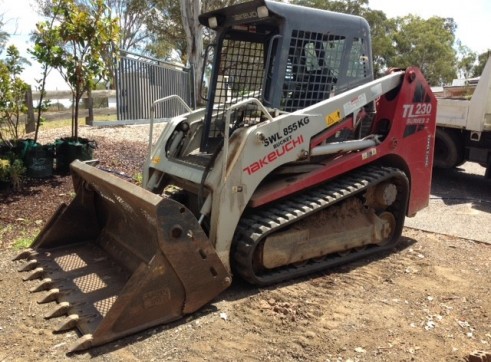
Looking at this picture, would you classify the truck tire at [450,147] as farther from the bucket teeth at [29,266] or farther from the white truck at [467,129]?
the bucket teeth at [29,266]

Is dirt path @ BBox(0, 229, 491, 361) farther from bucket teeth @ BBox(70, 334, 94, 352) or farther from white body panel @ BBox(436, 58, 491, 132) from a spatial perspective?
white body panel @ BBox(436, 58, 491, 132)

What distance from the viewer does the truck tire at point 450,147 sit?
928cm

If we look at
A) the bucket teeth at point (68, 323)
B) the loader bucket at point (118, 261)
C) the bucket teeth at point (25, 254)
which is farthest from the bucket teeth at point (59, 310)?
the bucket teeth at point (25, 254)

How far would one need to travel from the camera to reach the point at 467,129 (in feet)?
28.9

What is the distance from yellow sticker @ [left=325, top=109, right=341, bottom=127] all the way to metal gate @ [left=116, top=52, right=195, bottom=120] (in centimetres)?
863

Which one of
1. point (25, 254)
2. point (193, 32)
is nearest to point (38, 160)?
point (25, 254)

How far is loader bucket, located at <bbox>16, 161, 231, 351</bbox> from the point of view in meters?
3.36

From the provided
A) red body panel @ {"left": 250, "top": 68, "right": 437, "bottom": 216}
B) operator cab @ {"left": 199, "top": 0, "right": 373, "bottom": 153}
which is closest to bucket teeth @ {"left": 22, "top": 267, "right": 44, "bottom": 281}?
operator cab @ {"left": 199, "top": 0, "right": 373, "bottom": 153}

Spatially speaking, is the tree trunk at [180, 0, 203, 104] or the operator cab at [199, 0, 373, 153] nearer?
the operator cab at [199, 0, 373, 153]

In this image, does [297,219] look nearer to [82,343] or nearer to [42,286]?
[82,343]

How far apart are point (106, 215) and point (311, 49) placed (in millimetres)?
2537

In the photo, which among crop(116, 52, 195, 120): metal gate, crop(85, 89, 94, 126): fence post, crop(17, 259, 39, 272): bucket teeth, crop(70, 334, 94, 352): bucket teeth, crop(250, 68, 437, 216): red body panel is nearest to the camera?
crop(70, 334, 94, 352): bucket teeth

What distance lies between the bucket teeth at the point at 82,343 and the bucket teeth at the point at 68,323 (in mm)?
240

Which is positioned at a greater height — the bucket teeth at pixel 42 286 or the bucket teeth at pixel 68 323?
the bucket teeth at pixel 42 286
